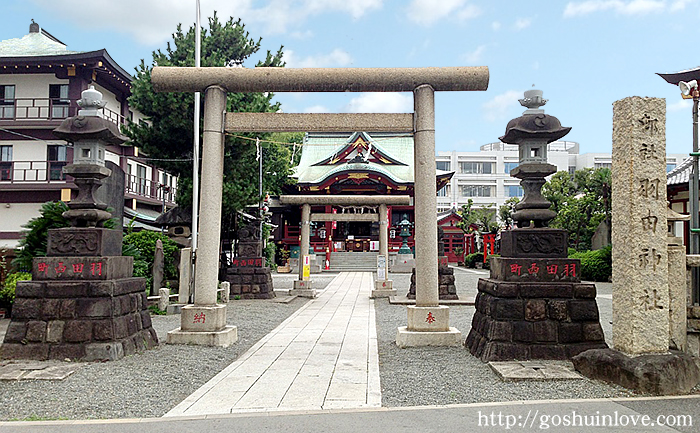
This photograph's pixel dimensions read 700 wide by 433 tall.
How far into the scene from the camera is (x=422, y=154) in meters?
8.68

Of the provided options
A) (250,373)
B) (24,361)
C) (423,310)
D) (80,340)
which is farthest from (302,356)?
(24,361)

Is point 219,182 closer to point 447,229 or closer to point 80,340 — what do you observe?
point 80,340

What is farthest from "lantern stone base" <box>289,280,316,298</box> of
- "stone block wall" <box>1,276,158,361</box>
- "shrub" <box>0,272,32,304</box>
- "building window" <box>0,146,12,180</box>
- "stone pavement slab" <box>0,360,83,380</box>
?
"building window" <box>0,146,12,180</box>

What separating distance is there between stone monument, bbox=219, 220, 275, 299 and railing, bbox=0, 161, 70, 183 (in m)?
12.3

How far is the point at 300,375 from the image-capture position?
21.7 feet

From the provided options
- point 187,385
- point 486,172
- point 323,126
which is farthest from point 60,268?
point 486,172

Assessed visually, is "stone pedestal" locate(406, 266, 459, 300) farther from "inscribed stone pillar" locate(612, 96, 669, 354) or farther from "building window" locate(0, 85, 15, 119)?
"building window" locate(0, 85, 15, 119)

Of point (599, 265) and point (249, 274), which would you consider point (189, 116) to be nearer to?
point (249, 274)

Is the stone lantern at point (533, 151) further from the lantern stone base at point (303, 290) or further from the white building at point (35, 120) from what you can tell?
the white building at point (35, 120)

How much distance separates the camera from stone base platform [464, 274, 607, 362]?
6863 millimetres

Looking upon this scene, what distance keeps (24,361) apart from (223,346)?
278 cm

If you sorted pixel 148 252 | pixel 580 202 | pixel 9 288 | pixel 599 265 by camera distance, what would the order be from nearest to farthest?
pixel 9 288 < pixel 148 252 < pixel 599 265 < pixel 580 202

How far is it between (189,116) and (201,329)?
9990 millimetres

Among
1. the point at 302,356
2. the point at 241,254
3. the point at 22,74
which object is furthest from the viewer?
the point at 22,74
